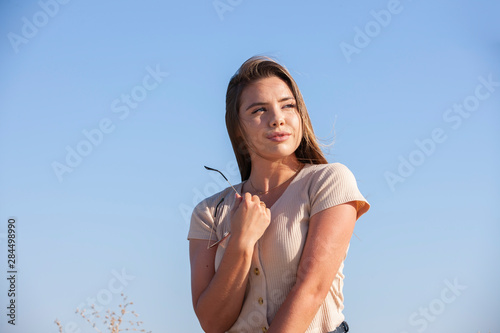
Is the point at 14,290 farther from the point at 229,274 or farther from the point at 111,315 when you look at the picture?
the point at 229,274

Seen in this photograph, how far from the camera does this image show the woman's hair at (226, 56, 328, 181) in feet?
11.1

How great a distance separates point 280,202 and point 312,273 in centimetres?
52

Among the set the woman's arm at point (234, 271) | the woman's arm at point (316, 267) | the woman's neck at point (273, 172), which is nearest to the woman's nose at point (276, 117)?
the woman's neck at point (273, 172)

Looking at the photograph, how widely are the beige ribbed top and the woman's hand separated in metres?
0.11

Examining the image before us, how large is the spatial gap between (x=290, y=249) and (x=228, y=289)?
1.27 ft

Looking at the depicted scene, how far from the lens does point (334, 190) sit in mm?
2977

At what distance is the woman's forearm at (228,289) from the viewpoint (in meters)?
2.89

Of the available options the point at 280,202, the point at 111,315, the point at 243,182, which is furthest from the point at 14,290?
the point at 280,202

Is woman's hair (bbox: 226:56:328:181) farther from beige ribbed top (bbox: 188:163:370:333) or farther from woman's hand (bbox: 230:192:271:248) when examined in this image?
woman's hand (bbox: 230:192:271:248)

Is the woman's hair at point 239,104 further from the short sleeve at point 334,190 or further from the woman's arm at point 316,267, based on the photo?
the woman's arm at point 316,267

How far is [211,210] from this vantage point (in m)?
3.43

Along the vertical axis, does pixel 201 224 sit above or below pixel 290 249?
above

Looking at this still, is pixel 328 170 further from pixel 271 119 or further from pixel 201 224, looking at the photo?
pixel 201 224

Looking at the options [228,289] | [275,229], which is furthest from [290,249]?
[228,289]
